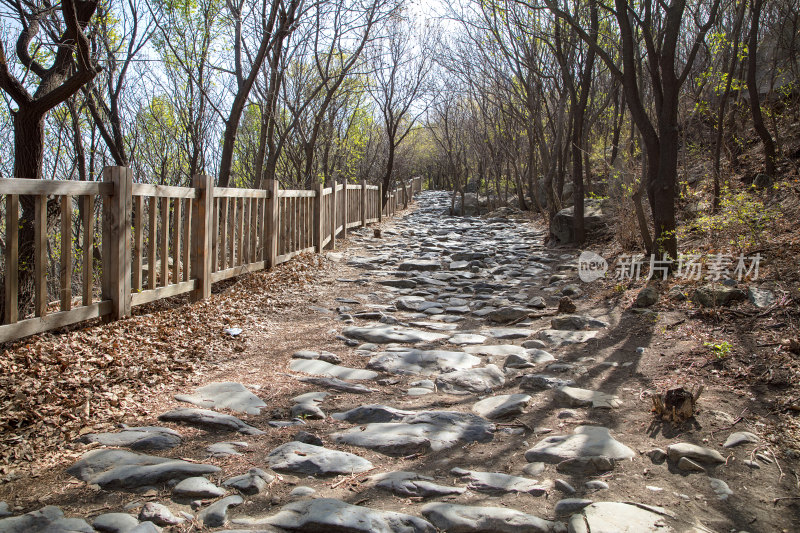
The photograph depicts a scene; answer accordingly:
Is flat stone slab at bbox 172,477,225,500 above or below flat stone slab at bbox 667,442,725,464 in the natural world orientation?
below

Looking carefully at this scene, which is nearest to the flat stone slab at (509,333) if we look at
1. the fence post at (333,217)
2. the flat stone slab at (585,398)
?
the flat stone slab at (585,398)

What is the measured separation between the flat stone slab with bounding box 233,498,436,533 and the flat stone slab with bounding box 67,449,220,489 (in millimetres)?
526

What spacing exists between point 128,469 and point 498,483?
1.68 metres

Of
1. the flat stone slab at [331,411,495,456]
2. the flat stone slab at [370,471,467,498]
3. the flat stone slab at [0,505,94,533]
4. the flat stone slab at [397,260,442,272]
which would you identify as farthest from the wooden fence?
the flat stone slab at [370,471,467,498]

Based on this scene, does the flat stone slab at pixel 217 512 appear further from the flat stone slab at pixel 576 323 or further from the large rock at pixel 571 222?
the large rock at pixel 571 222

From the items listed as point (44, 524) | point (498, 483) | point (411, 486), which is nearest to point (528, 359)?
point (498, 483)

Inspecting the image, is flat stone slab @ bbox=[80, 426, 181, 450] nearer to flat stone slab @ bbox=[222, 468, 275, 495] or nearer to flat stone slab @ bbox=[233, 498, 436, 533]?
flat stone slab @ bbox=[222, 468, 275, 495]

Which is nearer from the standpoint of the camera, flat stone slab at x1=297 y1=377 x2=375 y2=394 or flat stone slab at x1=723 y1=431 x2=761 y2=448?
flat stone slab at x1=723 y1=431 x2=761 y2=448

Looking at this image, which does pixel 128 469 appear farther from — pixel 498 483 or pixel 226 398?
pixel 498 483

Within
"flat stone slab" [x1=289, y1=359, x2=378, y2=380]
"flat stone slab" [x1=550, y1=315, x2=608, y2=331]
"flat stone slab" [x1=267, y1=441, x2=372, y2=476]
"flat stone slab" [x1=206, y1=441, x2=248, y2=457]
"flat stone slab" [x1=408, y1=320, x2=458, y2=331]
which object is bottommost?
"flat stone slab" [x1=206, y1=441, x2=248, y2=457]

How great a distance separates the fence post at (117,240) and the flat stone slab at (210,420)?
203cm

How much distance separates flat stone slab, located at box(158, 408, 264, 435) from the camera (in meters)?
3.27

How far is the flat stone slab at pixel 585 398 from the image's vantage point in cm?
358

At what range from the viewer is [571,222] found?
36.3ft
